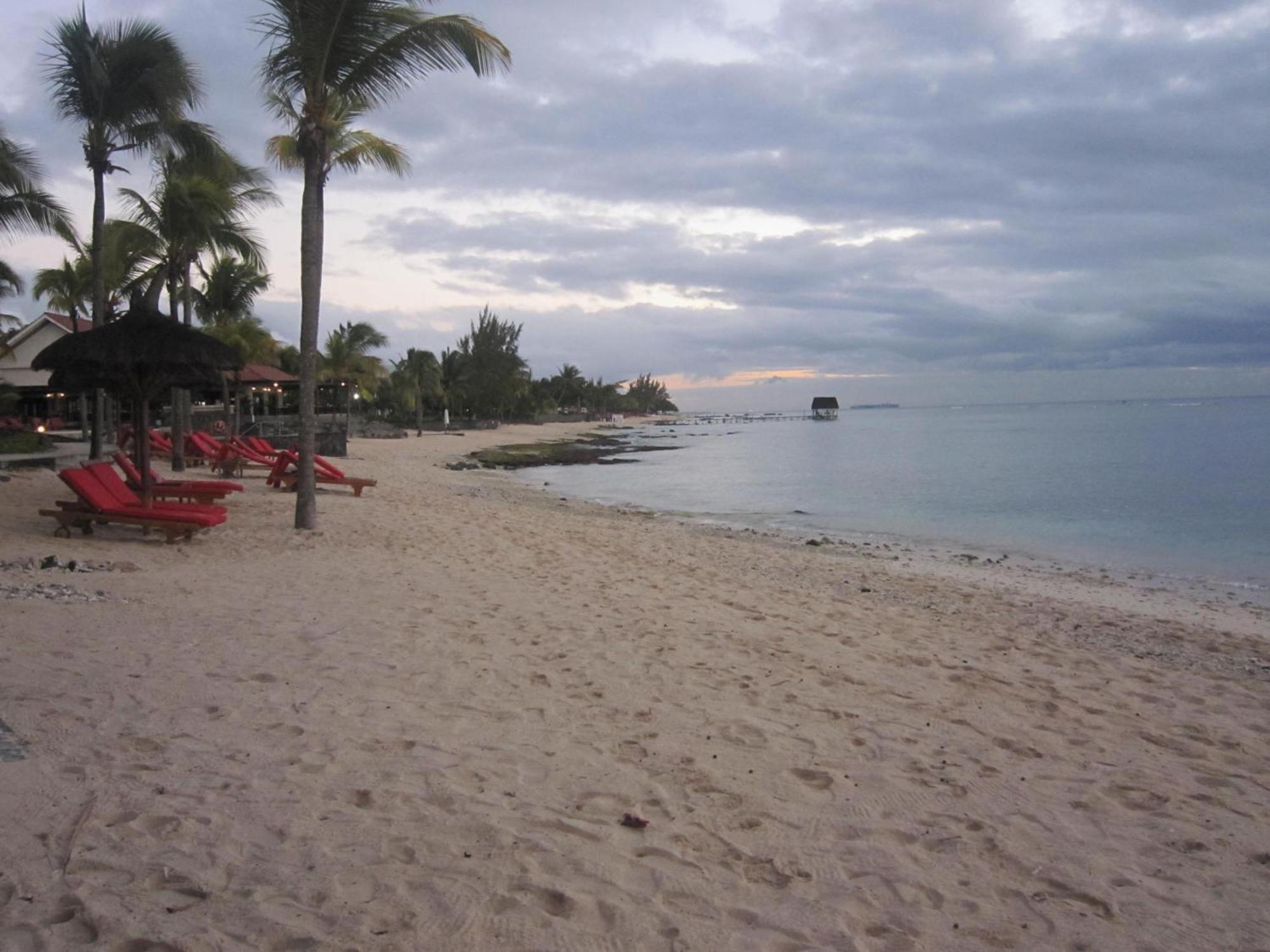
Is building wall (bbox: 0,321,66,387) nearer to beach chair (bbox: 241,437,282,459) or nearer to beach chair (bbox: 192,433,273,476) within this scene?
beach chair (bbox: 241,437,282,459)

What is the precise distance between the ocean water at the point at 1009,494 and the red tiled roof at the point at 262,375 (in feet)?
35.0

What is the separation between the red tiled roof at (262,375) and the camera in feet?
104

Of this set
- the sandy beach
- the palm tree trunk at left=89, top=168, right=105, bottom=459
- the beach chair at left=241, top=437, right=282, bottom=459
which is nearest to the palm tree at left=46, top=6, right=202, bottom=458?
the palm tree trunk at left=89, top=168, right=105, bottom=459

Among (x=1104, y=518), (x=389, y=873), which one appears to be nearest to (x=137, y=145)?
(x=389, y=873)

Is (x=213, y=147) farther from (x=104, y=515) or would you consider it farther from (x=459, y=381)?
(x=459, y=381)

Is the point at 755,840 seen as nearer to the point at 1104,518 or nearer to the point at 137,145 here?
the point at 137,145

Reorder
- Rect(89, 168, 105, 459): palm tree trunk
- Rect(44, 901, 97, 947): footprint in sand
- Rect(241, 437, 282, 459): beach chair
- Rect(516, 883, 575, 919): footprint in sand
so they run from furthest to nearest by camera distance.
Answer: Rect(241, 437, 282, 459): beach chair, Rect(89, 168, 105, 459): palm tree trunk, Rect(516, 883, 575, 919): footprint in sand, Rect(44, 901, 97, 947): footprint in sand

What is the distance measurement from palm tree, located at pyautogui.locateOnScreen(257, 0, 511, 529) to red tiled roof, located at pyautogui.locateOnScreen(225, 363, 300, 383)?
20.3m

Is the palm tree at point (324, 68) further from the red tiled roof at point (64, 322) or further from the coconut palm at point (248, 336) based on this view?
the red tiled roof at point (64, 322)

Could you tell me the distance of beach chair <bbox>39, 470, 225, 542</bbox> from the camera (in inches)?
384

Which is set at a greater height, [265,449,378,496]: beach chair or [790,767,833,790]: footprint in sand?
[265,449,378,496]: beach chair

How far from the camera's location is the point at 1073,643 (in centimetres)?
765

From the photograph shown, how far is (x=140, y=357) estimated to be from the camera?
9914 mm

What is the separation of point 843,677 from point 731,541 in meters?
9.56
